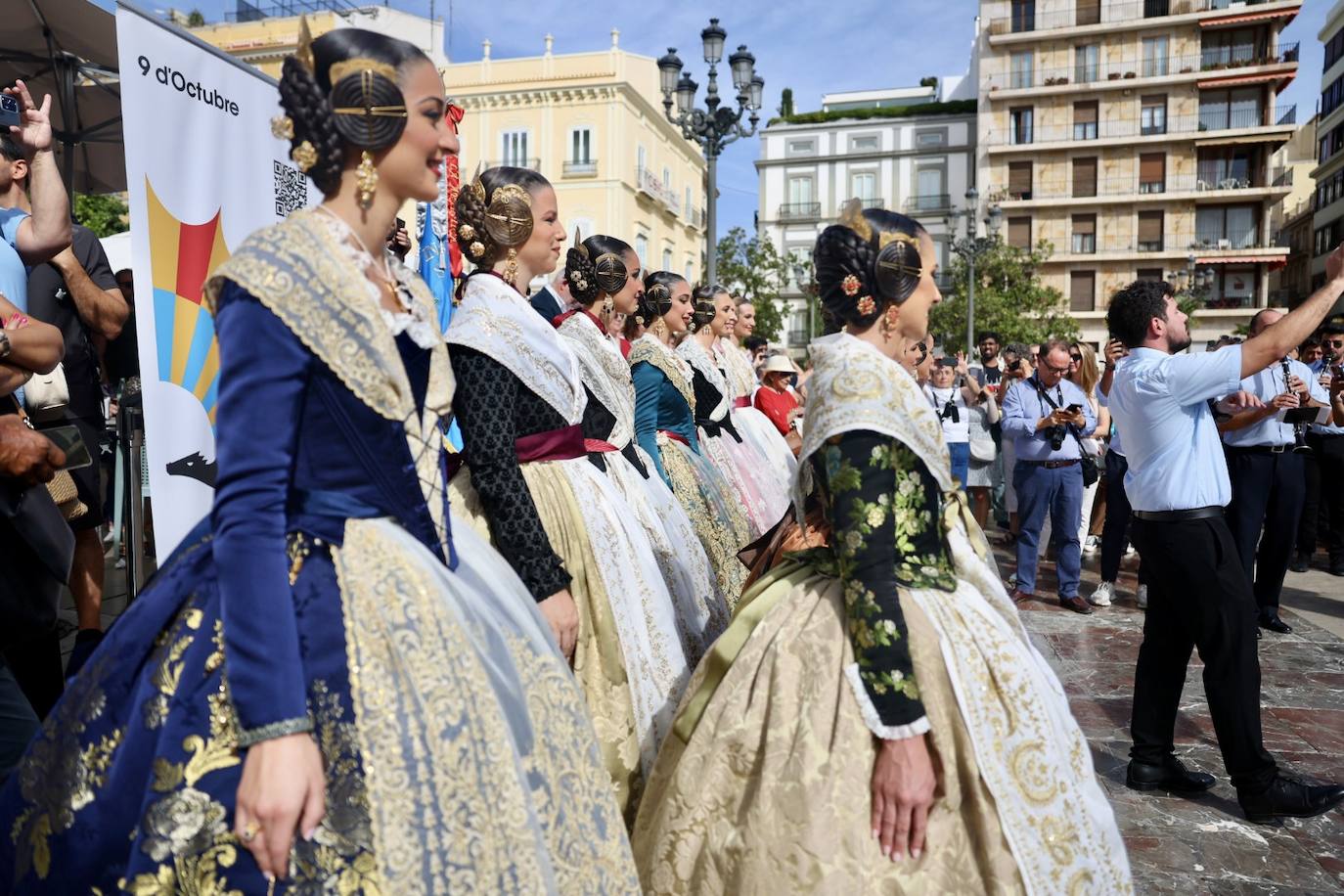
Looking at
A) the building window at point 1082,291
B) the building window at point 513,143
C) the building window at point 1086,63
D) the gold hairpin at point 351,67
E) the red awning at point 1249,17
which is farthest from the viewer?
the building window at point 1082,291

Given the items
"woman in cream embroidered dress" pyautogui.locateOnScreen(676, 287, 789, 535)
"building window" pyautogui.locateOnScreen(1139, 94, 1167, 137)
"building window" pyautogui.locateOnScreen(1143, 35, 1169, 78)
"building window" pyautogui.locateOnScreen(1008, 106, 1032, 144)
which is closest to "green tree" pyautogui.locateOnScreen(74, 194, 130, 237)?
"woman in cream embroidered dress" pyautogui.locateOnScreen(676, 287, 789, 535)

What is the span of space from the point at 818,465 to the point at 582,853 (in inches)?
39.1

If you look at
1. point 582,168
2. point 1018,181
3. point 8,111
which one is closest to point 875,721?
point 8,111

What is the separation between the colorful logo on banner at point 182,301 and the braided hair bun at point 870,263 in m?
2.27

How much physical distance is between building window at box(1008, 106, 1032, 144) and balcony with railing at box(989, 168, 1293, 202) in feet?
8.36

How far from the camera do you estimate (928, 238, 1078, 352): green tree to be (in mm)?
34594

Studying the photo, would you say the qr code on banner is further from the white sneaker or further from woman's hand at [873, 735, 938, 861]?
the white sneaker

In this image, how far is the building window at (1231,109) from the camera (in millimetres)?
42250

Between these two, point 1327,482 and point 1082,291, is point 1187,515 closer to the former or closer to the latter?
point 1327,482

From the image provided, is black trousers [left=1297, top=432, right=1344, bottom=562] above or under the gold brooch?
under

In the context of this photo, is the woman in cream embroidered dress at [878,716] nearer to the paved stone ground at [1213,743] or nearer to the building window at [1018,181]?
the paved stone ground at [1213,743]

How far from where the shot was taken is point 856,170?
52.8 meters

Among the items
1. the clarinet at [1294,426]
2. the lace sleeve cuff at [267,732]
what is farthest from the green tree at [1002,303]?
the lace sleeve cuff at [267,732]

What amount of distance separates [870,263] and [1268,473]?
16.2 ft
